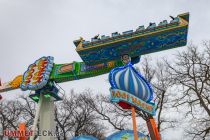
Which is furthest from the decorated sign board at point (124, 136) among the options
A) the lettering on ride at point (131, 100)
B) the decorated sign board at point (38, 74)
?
the decorated sign board at point (38, 74)

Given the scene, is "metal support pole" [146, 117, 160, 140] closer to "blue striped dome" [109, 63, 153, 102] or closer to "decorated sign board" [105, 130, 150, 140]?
"blue striped dome" [109, 63, 153, 102]

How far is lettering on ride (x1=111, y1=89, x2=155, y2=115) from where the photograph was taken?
30.2 feet

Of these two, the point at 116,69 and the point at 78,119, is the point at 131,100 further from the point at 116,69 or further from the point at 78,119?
the point at 78,119

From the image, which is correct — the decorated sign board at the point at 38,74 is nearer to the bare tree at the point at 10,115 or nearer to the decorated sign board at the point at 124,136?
the decorated sign board at the point at 124,136

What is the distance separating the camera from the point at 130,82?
394 inches

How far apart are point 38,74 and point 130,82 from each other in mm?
7699

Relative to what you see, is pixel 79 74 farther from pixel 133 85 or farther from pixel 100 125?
pixel 100 125

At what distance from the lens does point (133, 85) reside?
32.7ft

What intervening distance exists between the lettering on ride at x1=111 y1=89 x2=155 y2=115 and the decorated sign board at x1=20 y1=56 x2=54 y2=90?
7234 millimetres

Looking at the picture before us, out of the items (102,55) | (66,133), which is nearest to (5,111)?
(66,133)

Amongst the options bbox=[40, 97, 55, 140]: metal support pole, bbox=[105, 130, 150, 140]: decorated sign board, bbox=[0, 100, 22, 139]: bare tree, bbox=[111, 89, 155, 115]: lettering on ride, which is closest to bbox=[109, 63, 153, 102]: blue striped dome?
bbox=[111, 89, 155, 115]: lettering on ride

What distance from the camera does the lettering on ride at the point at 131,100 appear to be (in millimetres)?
9219

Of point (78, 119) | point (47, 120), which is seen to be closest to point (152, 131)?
point (47, 120)

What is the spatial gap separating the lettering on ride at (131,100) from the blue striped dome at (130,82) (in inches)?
8.5
